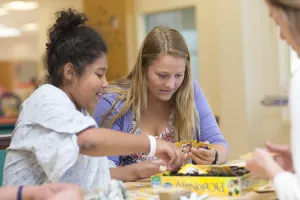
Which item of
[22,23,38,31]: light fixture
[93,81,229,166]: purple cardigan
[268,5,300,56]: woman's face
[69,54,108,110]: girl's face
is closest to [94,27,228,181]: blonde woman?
[93,81,229,166]: purple cardigan

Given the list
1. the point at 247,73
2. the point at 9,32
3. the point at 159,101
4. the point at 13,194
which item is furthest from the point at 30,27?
the point at 13,194

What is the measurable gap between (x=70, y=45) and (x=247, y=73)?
8.56 ft

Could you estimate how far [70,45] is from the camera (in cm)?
171

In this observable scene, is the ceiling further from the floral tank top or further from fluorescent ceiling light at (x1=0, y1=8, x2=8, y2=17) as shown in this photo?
the floral tank top

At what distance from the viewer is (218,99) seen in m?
4.36

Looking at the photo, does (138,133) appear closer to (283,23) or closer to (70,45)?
(70,45)

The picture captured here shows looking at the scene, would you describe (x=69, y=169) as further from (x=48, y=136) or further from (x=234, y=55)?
(x=234, y=55)

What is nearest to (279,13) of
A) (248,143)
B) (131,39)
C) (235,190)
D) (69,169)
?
(235,190)

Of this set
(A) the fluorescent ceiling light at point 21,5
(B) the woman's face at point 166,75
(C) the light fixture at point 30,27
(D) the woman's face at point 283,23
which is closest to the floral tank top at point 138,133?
(B) the woman's face at point 166,75

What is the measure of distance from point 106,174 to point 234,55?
2.58 metres

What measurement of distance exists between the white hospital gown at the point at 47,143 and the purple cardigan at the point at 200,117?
540 millimetres

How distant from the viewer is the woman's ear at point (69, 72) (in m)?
1.70

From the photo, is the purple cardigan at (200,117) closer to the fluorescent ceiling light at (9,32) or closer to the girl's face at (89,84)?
the girl's face at (89,84)

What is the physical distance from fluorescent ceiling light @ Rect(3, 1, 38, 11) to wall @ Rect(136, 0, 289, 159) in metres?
4.16
